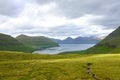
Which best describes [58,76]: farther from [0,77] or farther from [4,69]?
[4,69]

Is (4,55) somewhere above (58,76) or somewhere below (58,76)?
above

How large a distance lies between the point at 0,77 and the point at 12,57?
4664 centimetres

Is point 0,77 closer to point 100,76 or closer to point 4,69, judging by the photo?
point 4,69

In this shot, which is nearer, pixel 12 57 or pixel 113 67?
pixel 113 67

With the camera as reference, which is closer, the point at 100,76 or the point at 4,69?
the point at 100,76

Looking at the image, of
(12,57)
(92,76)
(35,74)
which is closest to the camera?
(92,76)

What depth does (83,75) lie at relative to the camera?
62688 mm

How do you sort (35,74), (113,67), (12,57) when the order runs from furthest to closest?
(12,57), (113,67), (35,74)

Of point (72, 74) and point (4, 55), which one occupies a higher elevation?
point (4, 55)

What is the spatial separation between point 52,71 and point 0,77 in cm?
1613

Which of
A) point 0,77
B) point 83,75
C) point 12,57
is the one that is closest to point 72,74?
point 83,75

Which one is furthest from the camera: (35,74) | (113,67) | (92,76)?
(113,67)

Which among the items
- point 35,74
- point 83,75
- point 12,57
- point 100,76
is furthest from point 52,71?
point 12,57

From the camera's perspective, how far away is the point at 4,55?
11181 centimetres
